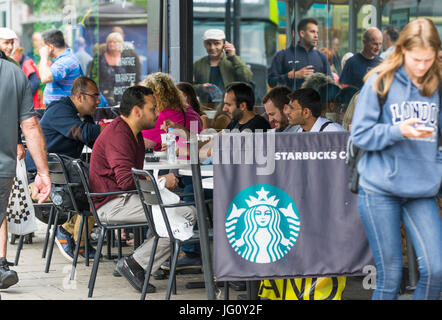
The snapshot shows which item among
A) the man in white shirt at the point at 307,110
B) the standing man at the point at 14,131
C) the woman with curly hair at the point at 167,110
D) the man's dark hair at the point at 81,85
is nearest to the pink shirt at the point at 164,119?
the woman with curly hair at the point at 167,110

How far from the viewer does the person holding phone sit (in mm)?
3627

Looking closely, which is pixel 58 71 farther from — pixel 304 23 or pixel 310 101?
pixel 310 101

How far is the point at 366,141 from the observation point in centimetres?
365

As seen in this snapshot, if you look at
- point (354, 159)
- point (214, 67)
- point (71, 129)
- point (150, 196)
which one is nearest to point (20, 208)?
point (71, 129)

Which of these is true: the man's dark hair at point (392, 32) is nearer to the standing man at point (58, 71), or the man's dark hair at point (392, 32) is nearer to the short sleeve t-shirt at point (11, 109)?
the standing man at point (58, 71)

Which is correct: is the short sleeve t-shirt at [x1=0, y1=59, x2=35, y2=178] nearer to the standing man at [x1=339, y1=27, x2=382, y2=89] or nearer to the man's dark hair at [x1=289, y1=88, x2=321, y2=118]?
the man's dark hair at [x1=289, y1=88, x2=321, y2=118]

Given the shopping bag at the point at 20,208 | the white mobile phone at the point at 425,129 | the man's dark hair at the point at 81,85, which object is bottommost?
the shopping bag at the point at 20,208

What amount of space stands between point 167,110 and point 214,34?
3.25 m

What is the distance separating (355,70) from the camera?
8.43 metres

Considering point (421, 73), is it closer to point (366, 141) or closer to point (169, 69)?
point (366, 141)

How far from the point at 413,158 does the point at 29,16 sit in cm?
1060

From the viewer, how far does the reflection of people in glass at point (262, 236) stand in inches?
163

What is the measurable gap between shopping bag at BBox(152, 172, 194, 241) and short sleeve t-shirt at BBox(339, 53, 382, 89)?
3.81m

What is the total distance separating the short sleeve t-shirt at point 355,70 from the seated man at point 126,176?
121 inches
